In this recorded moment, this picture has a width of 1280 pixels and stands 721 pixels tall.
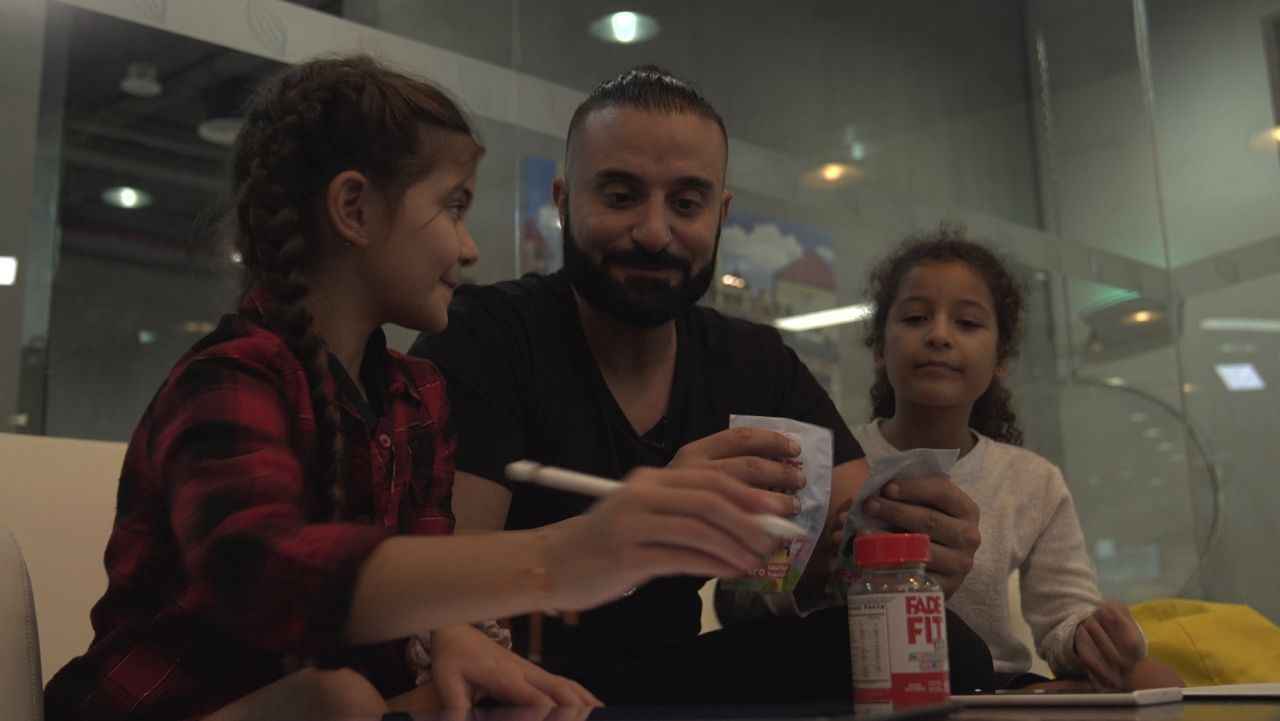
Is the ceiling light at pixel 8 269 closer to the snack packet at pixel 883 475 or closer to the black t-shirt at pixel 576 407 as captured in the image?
the black t-shirt at pixel 576 407

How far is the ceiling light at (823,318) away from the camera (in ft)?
9.79

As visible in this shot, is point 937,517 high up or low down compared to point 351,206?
down

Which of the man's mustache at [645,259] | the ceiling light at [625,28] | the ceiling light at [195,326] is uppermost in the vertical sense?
the ceiling light at [625,28]

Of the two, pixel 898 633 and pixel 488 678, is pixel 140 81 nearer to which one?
pixel 488 678

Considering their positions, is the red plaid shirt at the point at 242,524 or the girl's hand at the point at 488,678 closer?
the red plaid shirt at the point at 242,524

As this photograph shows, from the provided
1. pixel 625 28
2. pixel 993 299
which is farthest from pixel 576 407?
pixel 625 28

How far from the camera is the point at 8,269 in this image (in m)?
1.65

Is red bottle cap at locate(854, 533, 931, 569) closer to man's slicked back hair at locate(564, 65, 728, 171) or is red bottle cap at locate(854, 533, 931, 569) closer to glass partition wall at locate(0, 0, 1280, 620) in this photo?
man's slicked back hair at locate(564, 65, 728, 171)

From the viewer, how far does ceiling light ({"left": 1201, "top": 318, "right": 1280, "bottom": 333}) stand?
321 cm

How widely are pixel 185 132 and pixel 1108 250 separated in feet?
8.53

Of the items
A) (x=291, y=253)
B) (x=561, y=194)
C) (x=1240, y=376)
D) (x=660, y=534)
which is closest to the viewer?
(x=660, y=534)

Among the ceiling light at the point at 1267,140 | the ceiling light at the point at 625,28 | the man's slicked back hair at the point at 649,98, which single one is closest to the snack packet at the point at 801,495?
the man's slicked back hair at the point at 649,98

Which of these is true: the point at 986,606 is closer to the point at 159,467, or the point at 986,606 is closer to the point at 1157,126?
the point at 159,467

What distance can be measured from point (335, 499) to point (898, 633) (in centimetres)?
41
